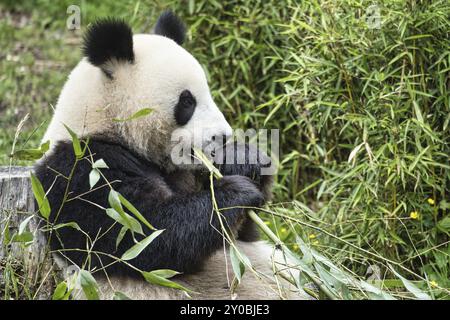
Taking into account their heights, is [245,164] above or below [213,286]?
above

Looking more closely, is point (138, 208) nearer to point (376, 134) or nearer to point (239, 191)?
point (239, 191)

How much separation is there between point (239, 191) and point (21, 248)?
1384mm

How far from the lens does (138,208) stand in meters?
4.00

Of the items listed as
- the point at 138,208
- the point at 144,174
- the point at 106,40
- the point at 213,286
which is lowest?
the point at 213,286

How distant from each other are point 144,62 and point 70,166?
81cm

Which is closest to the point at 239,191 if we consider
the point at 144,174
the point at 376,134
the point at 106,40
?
the point at 144,174

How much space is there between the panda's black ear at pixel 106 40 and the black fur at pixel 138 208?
20.4 inches

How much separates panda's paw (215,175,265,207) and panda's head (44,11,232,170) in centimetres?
31

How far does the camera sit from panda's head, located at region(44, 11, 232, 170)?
428 centimetres

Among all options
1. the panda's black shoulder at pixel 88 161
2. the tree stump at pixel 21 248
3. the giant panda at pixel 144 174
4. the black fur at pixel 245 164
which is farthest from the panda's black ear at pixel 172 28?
the tree stump at pixel 21 248

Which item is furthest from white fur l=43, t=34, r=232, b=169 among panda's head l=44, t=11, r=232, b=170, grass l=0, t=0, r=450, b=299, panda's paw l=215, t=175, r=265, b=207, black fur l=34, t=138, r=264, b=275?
grass l=0, t=0, r=450, b=299

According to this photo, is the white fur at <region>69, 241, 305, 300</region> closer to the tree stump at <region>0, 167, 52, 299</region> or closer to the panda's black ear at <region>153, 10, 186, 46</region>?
the tree stump at <region>0, 167, 52, 299</region>

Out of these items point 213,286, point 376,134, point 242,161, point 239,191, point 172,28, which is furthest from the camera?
point 376,134
